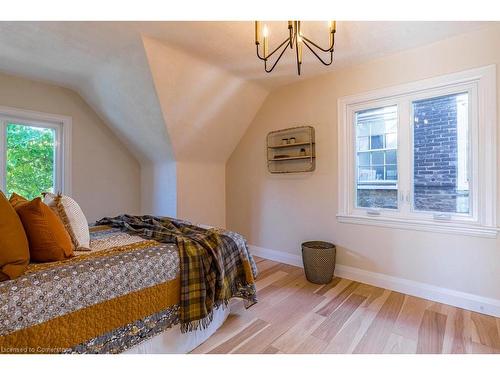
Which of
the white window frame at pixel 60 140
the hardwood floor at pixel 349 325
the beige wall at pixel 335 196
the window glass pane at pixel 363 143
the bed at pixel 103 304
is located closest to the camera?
the bed at pixel 103 304

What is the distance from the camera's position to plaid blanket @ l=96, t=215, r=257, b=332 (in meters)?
1.54

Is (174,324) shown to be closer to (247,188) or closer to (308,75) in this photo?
(247,188)

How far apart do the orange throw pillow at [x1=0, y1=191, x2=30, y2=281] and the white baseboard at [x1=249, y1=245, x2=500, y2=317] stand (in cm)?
268

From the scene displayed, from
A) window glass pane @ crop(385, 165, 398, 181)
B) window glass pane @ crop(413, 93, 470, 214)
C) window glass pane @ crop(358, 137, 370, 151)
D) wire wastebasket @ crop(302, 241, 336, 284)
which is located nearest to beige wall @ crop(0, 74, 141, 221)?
wire wastebasket @ crop(302, 241, 336, 284)

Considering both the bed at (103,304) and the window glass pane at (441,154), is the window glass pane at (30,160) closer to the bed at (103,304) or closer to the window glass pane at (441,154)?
the bed at (103,304)

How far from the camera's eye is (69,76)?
284 cm

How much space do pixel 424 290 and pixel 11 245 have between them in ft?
9.95

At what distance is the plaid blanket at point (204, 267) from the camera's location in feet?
5.04

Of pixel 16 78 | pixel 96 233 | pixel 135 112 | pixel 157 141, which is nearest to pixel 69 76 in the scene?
pixel 16 78

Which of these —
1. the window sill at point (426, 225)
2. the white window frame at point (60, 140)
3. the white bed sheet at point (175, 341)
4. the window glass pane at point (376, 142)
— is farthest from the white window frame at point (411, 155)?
the white window frame at point (60, 140)

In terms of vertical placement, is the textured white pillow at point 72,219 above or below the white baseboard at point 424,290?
above

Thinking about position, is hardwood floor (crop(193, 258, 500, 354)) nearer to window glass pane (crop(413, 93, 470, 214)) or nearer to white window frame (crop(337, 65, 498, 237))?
white window frame (crop(337, 65, 498, 237))
